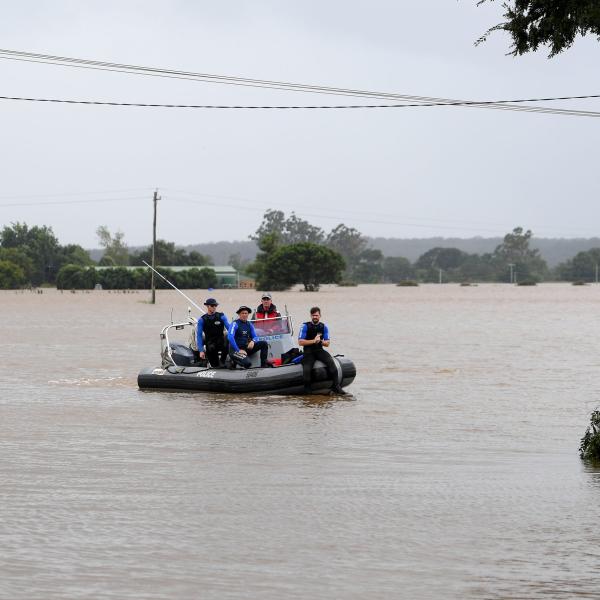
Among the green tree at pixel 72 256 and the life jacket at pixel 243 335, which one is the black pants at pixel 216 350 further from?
the green tree at pixel 72 256

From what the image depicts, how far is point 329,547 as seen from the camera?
32.1 feet

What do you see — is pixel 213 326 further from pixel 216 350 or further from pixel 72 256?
pixel 72 256

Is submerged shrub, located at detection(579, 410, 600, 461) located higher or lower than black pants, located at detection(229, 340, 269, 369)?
lower

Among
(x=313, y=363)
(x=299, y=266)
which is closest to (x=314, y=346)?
(x=313, y=363)

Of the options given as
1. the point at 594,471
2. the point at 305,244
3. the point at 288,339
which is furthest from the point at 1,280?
the point at 594,471

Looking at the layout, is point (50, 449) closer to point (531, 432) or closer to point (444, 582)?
point (531, 432)

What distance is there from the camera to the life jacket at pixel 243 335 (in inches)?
874

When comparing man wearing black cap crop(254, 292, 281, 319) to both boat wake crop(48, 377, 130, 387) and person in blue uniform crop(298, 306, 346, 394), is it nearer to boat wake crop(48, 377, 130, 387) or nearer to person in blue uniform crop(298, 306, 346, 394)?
person in blue uniform crop(298, 306, 346, 394)

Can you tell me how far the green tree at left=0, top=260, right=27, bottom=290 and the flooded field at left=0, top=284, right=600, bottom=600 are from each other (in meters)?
139

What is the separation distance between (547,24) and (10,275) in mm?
154152

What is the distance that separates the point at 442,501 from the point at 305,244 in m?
133

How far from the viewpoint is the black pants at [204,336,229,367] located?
22734 millimetres

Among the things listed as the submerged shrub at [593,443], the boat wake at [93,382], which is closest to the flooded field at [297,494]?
the submerged shrub at [593,443]

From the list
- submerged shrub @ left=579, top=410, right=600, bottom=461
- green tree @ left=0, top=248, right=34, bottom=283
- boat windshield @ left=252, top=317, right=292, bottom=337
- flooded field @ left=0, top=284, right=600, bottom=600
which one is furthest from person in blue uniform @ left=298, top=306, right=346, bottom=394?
green tree @ left=0, top=248, right=34, bottom=283
